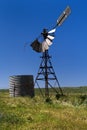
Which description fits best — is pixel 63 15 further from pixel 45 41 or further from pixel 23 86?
pixel 23 86

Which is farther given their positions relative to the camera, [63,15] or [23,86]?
[63,15]

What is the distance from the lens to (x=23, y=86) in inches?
1918

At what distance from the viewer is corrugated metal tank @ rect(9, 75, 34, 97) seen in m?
48.5

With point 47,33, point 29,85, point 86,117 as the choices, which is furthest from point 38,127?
point 47,33

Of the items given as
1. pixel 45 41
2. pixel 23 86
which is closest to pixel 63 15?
pixel 45 41

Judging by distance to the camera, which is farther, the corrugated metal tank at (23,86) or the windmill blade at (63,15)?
the windmill blade at (63,15)

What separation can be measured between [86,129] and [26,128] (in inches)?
97.3

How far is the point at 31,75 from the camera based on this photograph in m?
49.6

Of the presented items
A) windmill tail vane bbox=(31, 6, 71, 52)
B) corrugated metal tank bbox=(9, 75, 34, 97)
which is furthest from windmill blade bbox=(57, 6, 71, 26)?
corrugated metal tank bbox=(9, 75, 34, 97)

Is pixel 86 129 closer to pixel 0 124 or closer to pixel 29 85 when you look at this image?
pixel 0 124

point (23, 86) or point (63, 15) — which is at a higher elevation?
point (63, 15)

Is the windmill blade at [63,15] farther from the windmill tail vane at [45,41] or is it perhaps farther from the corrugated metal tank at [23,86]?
the corrugated metal tank at [23,86]

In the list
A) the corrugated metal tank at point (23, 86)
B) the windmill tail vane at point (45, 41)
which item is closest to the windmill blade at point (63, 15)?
the windmill tail vane at point (45, 41)

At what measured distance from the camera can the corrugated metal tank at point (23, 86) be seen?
48.5 m
